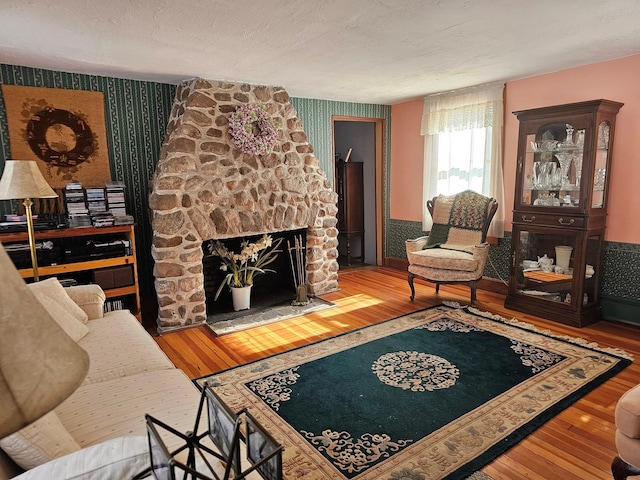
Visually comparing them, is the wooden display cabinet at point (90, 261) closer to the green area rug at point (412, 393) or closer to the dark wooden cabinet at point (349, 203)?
the green area rug at point (412, 393)

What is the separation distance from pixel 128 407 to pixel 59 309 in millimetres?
1037

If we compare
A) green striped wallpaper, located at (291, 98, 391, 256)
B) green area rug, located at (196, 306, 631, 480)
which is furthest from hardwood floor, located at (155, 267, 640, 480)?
green striped wallpaper, located at (291, 98, 391, 256)

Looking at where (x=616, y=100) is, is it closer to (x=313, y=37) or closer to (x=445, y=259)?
(x=445, y=259)

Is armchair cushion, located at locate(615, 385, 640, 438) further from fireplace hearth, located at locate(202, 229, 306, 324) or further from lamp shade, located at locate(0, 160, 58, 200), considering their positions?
lamp shade, located at locate(0, 160, 58, 200)

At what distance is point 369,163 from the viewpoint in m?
6.41

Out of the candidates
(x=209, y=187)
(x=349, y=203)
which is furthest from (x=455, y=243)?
(x=209, y=187)

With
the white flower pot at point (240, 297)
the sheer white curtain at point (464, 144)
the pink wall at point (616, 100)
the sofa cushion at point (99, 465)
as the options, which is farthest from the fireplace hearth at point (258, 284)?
the sofa cushion at point (99, 465)

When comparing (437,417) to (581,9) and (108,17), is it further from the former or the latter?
(108,17)

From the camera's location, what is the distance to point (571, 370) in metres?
3.00

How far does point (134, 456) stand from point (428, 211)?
4.84 meters

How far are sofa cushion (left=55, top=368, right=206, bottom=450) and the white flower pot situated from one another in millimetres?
2282

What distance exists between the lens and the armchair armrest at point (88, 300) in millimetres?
2881

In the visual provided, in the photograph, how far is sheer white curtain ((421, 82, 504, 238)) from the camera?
15.6 feet

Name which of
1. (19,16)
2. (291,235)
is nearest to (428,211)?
(291,235)
